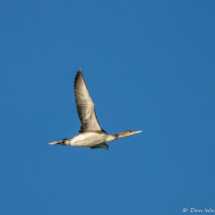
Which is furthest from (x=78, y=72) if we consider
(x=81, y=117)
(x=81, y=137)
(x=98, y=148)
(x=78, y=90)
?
(x=98, y=148)

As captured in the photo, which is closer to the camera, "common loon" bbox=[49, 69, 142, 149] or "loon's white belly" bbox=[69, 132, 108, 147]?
"common loon" bbox=[49, 69, 142, 149]

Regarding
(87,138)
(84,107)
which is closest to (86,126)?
(87,138)

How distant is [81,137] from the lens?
1722 centimetres

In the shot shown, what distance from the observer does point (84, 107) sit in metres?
17.0

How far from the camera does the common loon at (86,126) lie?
16.8m

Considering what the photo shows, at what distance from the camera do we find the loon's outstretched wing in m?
16.8

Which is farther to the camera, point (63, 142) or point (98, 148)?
point (98, 148)

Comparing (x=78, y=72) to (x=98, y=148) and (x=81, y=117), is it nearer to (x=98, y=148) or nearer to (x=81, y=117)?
(x=81, y=117)

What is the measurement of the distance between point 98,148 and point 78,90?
3.94 metres

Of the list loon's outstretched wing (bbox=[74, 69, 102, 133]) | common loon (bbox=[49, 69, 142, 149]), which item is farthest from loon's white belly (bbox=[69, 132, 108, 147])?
loon's outstretched wing (bbox=[74, 69, 102, 133])

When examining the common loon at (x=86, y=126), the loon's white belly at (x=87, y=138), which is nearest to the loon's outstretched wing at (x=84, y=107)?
the common loon at (x=86, y=126)

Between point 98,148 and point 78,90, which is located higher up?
point 78,90

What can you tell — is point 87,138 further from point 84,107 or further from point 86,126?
point 84,107

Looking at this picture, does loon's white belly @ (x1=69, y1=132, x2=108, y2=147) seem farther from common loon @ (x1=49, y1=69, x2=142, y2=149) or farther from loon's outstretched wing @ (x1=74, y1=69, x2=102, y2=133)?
loon's outstretched wing @ (x1=74, y1=69, x2=102, y2=133)
